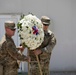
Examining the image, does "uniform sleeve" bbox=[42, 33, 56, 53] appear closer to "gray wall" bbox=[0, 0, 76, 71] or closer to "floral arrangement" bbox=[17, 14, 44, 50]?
"floral arrangement" bbox=[17, 14, 44, 50]

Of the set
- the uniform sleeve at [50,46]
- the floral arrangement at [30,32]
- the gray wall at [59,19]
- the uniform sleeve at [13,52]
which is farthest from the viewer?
the gray wall at [59,19]

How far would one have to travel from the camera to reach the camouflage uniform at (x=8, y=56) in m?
7.24

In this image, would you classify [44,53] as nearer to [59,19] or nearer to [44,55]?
[44,55]

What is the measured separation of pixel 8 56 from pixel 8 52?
0.14 m

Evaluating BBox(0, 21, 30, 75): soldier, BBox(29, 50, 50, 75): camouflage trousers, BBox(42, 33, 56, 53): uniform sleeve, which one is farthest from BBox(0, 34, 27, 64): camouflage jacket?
BBox(42, 33, 56, 53): uniform sleeve

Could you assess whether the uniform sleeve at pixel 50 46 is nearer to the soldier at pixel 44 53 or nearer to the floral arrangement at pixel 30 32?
the soldier at pixel 44 53

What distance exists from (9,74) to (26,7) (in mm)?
4510

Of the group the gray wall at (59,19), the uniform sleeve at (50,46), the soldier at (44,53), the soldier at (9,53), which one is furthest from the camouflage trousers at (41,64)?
the gray wall at (59,19)

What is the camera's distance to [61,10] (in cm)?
1173

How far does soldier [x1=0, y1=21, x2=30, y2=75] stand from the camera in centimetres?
724

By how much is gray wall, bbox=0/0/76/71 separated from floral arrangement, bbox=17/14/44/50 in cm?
464

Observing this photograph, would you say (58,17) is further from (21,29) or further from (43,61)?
(21,29)

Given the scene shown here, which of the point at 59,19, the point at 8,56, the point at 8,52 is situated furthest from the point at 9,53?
the point at 59,19

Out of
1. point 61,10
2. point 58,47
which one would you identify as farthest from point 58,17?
point 58,47
